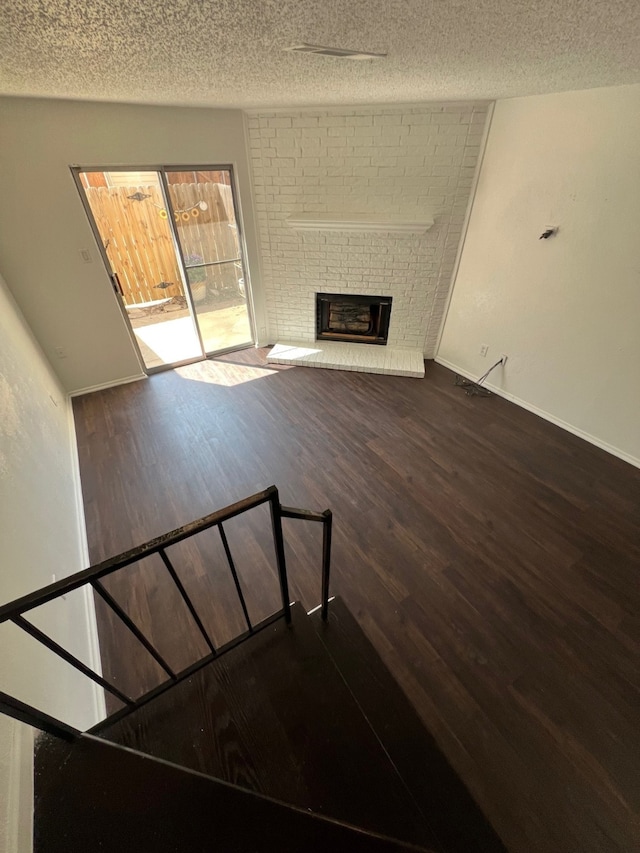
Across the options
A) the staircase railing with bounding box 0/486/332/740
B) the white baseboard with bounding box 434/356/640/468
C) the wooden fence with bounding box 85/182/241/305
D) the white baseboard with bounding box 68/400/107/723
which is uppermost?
the wooden fence with bounding box 85/182/241/305

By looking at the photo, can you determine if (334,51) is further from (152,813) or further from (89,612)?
(89,612)

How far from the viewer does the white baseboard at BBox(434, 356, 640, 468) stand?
2.72 metres

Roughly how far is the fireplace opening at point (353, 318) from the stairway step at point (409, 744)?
335 centimetres

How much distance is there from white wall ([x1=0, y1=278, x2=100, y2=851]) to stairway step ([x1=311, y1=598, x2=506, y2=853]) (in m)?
1.04

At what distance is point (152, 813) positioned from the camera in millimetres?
868

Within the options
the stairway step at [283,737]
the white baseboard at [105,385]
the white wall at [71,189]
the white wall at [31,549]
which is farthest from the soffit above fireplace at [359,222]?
the stairway step at [283,737]

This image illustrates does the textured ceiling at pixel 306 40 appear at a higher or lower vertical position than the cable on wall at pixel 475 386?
higher

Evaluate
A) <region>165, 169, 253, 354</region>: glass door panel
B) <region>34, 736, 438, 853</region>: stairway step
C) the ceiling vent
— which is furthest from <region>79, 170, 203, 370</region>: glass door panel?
<region>34, 736, 438, 853</region>: stairway step

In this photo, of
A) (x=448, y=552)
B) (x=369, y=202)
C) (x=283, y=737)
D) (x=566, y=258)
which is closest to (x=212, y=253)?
(x=369, y=202)

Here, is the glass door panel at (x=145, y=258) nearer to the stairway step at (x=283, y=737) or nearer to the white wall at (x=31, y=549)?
the white wall at (x=31, y=549)

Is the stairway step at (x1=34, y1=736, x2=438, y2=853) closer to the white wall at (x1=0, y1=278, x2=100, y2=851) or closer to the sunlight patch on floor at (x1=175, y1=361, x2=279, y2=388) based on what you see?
the white wall at (x1=0, y1=278, x2=100, y2=851)

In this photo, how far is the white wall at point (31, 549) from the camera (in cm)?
85

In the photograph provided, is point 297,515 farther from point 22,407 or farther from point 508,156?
point 508,156

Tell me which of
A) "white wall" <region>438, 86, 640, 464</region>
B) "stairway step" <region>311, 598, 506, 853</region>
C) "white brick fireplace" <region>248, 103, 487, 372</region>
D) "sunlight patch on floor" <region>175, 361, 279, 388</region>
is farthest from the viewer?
"sunlight patch on floor" <region>175, 361, 279, 388</region>
